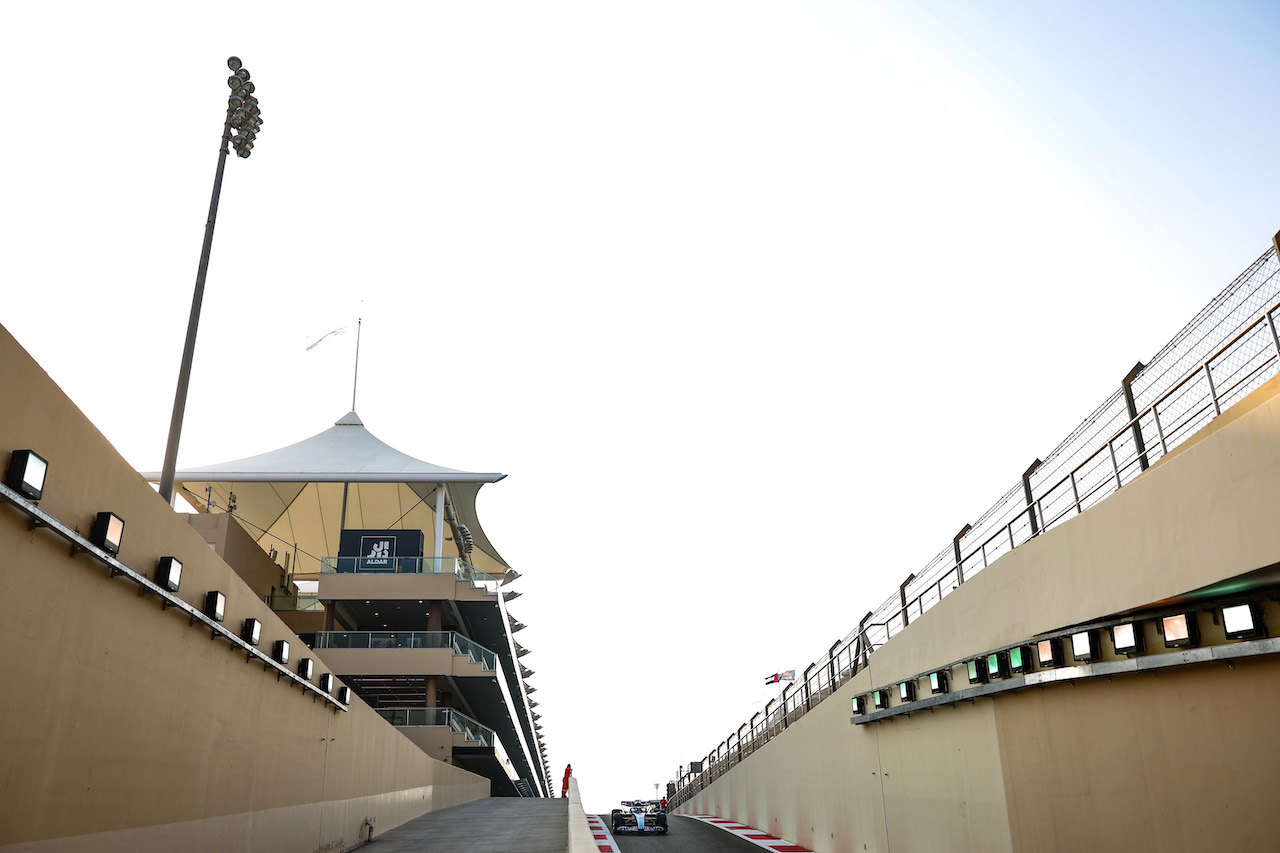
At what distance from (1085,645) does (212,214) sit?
14.3 meters

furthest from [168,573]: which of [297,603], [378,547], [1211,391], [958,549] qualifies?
[378,547]

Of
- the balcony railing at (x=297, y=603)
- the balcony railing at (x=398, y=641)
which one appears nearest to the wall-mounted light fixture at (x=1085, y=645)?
the balcony railing at (x=398, y=641)

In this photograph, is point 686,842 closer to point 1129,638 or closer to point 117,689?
point 1129,638

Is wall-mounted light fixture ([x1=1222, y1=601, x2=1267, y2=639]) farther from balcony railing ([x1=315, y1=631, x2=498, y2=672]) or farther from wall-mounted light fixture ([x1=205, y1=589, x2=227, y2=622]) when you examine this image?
balcony railing ([x1=315, y1=631, x2=498, y2=672])

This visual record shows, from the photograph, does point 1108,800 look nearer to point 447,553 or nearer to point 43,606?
point 43,606

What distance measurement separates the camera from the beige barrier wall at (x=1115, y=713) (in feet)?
26.3

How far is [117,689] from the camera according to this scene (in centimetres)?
834

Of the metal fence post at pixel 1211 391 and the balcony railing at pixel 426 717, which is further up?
the metal fence post at pixel 1211 391

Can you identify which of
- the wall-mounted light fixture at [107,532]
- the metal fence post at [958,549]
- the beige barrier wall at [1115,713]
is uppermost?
the metal fence post at [958,549]

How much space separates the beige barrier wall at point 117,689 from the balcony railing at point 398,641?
26215mm

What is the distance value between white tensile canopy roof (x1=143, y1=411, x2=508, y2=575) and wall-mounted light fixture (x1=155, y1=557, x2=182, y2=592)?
37561mm

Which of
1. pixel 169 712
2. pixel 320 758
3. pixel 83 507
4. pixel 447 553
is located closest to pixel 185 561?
pixel 169 712

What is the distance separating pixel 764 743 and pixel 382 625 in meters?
28.5

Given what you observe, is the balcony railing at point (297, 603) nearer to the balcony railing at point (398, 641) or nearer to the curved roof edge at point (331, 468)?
the balcony railing at point (398, 641)
